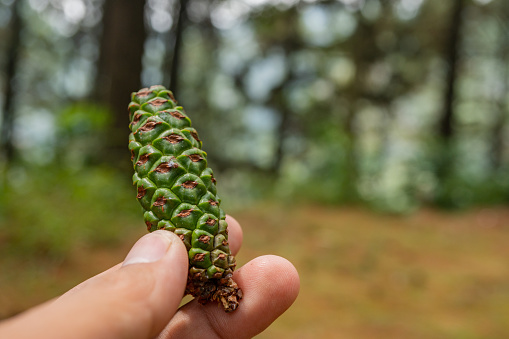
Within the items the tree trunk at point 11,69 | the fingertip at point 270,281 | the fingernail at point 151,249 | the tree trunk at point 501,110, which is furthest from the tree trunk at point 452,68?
the tree trunk at point 11,69

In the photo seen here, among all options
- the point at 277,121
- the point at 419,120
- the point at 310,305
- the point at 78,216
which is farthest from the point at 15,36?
the point at 419,120

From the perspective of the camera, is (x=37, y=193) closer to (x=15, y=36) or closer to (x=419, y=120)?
(x=15, y=36)

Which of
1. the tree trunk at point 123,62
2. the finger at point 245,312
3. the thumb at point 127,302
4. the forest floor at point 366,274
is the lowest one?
the forest floor at point 366,274

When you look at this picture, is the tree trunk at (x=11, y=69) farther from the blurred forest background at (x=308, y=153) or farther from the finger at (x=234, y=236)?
the finger at (x=234, y=236)

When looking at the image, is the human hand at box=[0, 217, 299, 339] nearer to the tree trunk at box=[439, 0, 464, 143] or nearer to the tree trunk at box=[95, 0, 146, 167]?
the tree trunk at box=[95, 0, 146, 167]

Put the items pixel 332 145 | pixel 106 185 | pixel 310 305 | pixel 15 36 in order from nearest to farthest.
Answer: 1. pixel 310 305
2. pixel 106 185
3. pixel 332 145
4. pixel 15 36

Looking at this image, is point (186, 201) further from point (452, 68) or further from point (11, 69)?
point (11, 69)

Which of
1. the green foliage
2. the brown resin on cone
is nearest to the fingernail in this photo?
the brown resin on cone
